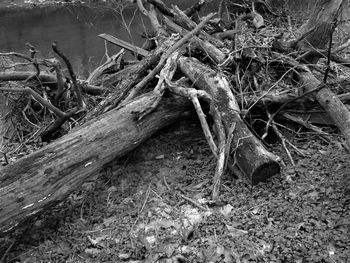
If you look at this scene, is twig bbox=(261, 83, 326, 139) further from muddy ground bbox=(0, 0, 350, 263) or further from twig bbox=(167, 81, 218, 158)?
twig bbox=(167, 81, 218, 158)

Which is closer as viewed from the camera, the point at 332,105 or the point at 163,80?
the point at 332,105

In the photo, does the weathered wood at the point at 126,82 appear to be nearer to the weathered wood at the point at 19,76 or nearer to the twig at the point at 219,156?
the weathered wood at the point at 19,76

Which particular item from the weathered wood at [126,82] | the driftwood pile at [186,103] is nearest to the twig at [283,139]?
the driftwood pile at [186,103]

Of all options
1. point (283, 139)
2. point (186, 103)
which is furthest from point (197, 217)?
point (186, 103)

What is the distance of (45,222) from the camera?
3.93m

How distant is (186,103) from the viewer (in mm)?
4906

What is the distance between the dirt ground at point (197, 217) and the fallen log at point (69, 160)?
372 millimetres

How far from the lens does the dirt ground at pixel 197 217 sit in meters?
3.24

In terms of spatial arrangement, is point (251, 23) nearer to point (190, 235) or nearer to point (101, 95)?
point (101, 95)

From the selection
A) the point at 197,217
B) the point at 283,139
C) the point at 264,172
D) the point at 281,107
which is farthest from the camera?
the point at 281,107

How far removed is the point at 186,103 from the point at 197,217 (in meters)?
1.68

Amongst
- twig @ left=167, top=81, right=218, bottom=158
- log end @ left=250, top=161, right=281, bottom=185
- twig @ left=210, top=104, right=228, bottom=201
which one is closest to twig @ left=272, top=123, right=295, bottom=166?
log end @ left=250, top=161, right=281, bottom=185

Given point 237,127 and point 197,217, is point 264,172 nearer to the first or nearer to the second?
point 237,127

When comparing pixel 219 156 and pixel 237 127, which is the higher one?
pixel 237 127
